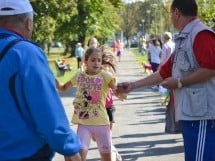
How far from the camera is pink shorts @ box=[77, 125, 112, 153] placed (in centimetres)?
685

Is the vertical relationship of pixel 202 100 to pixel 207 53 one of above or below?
below

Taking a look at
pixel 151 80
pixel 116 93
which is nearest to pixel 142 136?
pixel 116 93

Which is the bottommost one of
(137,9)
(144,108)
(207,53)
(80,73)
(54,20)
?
(137,9)

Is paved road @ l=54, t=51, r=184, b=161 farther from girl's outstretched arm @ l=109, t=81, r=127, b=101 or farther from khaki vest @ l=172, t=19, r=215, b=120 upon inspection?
khaki vest @ l=172, t=19, r=215, b=120

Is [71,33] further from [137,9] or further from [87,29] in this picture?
[137,9]

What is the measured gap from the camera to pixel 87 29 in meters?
50.0

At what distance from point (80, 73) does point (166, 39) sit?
7.69m

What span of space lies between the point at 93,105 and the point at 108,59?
981 mm

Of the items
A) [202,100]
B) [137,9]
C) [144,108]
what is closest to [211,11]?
[144,108]

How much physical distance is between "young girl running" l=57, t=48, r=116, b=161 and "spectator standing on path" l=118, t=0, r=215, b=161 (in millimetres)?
2125

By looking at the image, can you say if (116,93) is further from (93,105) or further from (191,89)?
(191,89)

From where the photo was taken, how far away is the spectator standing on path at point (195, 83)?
4586mm

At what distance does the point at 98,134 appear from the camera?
688 centimetres

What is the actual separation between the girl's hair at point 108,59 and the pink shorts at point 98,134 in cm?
104
